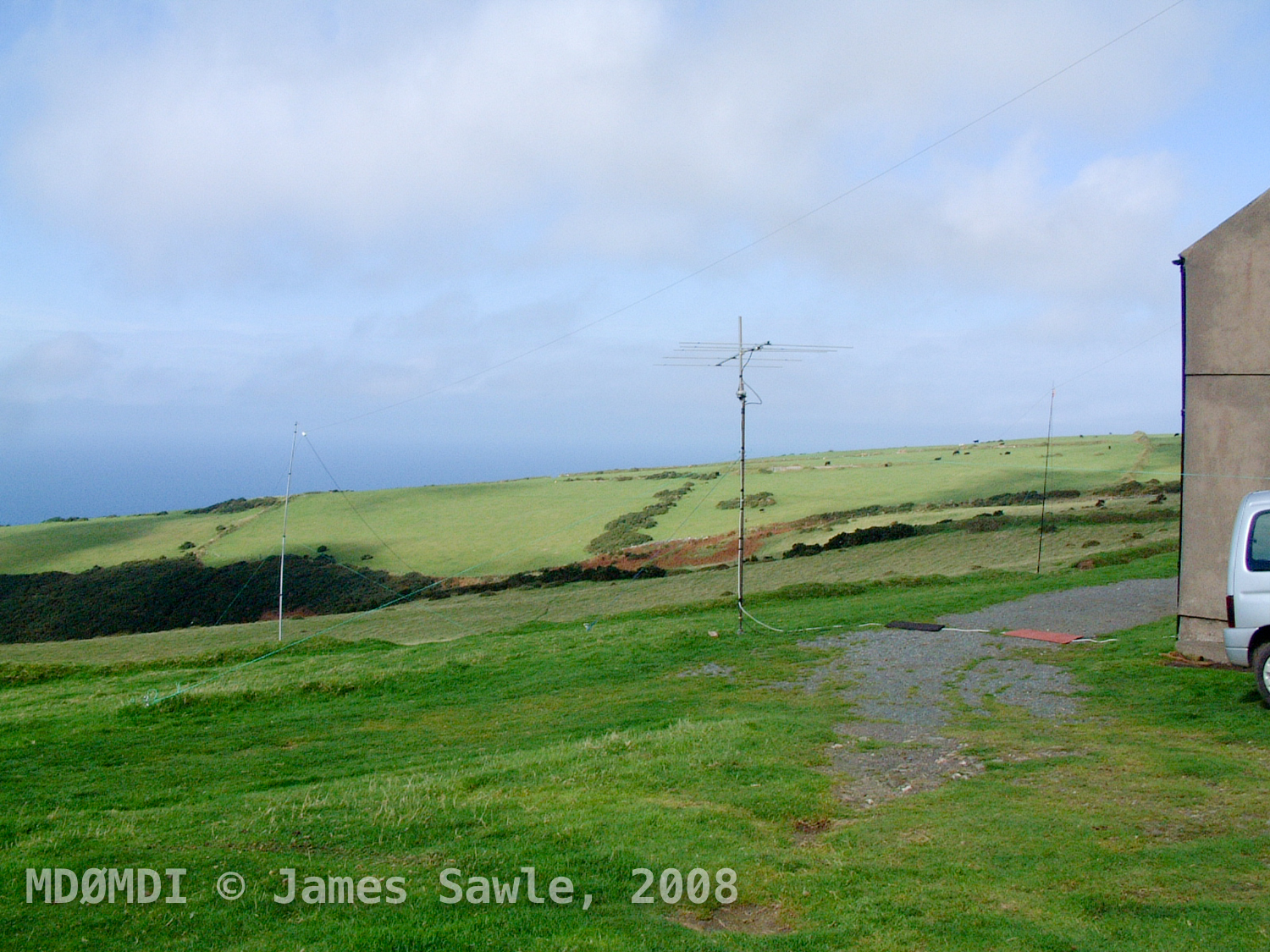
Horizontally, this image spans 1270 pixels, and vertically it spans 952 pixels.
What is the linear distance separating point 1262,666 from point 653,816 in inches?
326

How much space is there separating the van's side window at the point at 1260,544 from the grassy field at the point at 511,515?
39.3 meters

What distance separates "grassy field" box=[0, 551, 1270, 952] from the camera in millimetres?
5570

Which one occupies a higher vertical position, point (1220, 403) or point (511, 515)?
point (1220, 403)

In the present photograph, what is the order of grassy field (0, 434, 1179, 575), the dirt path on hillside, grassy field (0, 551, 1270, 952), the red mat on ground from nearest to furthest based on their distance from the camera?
grassy field (0, 551, 1270, 952) < the dirt path on hillside < the red mat on ground < grassy field (0, 434, 1179, 575)

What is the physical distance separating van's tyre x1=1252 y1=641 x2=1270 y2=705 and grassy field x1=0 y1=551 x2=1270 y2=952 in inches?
16.9

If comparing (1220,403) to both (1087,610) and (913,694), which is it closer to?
(913,694)

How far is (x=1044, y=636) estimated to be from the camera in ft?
61.7

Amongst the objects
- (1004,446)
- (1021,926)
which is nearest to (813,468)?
(1004,446)

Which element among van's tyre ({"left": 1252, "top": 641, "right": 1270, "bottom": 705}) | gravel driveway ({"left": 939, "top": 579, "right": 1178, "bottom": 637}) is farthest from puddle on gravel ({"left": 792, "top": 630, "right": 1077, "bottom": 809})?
van's tyre ({"left": 1252, "top": 641, "right": 1270, "bottom": 705})

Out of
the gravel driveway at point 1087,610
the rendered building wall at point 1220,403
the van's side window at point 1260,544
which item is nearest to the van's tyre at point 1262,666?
the van's side window at point 1260,544

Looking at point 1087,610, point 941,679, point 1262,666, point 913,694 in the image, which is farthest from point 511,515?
point 1262,666

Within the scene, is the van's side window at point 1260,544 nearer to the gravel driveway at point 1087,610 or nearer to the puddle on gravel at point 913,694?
the puddle on gravel at point 913,694

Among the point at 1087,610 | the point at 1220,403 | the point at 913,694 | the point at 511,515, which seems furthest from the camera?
the point at 511,515

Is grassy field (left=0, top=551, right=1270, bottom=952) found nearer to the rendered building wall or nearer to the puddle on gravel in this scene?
the puddle on gravel
